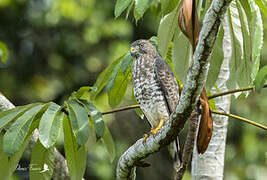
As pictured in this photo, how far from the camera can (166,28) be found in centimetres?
191

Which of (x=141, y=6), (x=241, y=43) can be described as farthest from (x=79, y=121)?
(x=241, y=43)

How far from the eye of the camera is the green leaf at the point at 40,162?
6.77ft

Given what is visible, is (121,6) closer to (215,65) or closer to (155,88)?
(215,65)

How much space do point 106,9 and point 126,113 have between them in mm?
1301

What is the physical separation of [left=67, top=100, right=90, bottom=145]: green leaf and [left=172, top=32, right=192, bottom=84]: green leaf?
1.38 ft

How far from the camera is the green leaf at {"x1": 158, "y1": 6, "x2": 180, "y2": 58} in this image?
1.90m

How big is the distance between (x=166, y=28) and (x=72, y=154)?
0.65m

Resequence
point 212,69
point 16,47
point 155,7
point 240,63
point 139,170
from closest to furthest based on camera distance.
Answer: point 212,69
point 240,63
point 155,7
point 139,170
point 16,47

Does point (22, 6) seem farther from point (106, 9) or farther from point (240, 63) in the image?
point (240, 63)

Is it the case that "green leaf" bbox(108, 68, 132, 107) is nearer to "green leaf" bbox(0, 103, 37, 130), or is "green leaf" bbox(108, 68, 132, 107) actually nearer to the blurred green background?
"green leaf" bbox(0, 103, 37, 130)

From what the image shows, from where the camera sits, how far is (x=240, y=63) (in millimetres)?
1976

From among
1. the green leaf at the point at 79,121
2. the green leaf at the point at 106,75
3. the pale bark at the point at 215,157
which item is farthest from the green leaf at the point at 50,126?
the pale bark at the point at 215,157

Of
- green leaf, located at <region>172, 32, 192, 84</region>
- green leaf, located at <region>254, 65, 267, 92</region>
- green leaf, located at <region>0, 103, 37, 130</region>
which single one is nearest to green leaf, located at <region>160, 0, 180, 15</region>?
green leaf, located at <region>172, 32, 192, 84</region>

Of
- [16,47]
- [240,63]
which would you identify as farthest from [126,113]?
[240,63]
